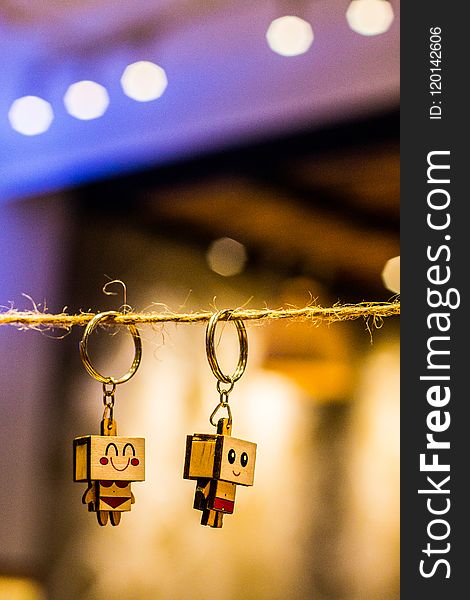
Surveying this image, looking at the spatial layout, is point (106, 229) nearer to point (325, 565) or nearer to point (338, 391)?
point (338, 391)

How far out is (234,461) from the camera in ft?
2.67

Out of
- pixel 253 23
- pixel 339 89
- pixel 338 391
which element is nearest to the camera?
pixel 253 23

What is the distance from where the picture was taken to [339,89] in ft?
8.23

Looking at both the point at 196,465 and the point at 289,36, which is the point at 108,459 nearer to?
the point at 196,465

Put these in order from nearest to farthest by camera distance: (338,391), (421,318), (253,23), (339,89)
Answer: (421,318) → (253,23) → (339,89) → (338,391)

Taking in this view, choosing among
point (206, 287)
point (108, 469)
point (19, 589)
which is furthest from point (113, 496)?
point (19, 589)

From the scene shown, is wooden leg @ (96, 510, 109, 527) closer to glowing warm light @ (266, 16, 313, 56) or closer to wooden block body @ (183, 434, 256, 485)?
wooden block body @ (183, 434, 256, 485)

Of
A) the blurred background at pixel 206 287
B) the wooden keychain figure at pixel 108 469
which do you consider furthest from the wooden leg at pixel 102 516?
the blurred background at pixel 206 287

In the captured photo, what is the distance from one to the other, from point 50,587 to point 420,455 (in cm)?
227

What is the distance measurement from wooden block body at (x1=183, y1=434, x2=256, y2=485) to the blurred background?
1.56 m

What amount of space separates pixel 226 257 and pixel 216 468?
2.10 m

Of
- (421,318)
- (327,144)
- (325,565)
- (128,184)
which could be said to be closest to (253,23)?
(327,144)

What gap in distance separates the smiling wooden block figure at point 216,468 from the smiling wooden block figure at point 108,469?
0.21ft

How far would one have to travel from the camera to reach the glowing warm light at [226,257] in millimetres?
2840
